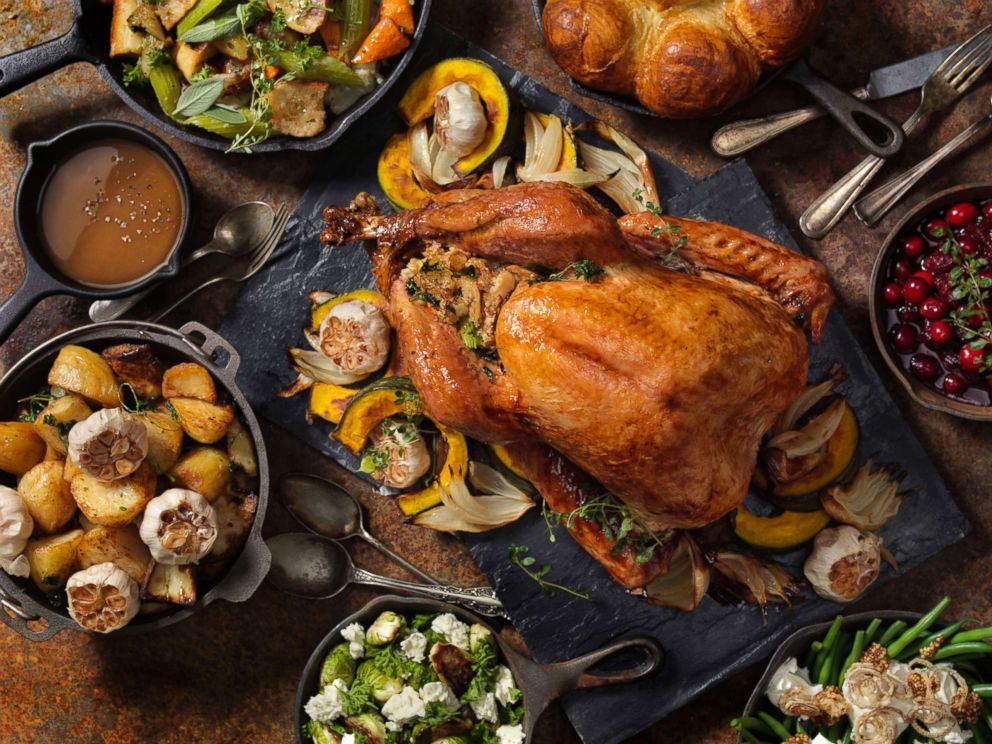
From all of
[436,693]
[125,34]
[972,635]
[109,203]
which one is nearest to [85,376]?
[109,203]

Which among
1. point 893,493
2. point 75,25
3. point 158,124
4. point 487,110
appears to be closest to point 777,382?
point 893,493

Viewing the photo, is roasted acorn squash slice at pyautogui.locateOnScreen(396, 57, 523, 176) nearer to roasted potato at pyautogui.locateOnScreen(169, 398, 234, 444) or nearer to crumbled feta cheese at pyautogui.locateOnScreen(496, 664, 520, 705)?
roasted potato at pyautogui.locateOnScreen(169, 398, 234, 444)

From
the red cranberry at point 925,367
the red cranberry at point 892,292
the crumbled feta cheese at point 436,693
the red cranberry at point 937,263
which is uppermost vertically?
the red cranberry at point 937,263

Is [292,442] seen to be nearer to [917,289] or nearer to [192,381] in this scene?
A: [192,381]

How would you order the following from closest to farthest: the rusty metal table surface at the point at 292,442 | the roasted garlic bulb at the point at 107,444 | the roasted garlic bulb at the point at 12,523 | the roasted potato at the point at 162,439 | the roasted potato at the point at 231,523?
1. the roasted garlic bulb at the point at 107,444
2. the roasted garlic bulb at the point at 12,523
3. the roasted potato at the point at 162,439
4. the roasted potato at the point at 231,523
5. the rusty metal table surface at the point at 292,442

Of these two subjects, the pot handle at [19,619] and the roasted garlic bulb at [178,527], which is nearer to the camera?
the roasted garlic bulb at [178,527]

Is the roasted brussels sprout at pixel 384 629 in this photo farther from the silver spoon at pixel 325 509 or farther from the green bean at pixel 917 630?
the green bean at pixel 917 630

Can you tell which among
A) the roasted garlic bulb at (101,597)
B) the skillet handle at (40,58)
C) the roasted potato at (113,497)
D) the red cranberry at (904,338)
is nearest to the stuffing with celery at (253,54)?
the skillet handle at (40,58)
